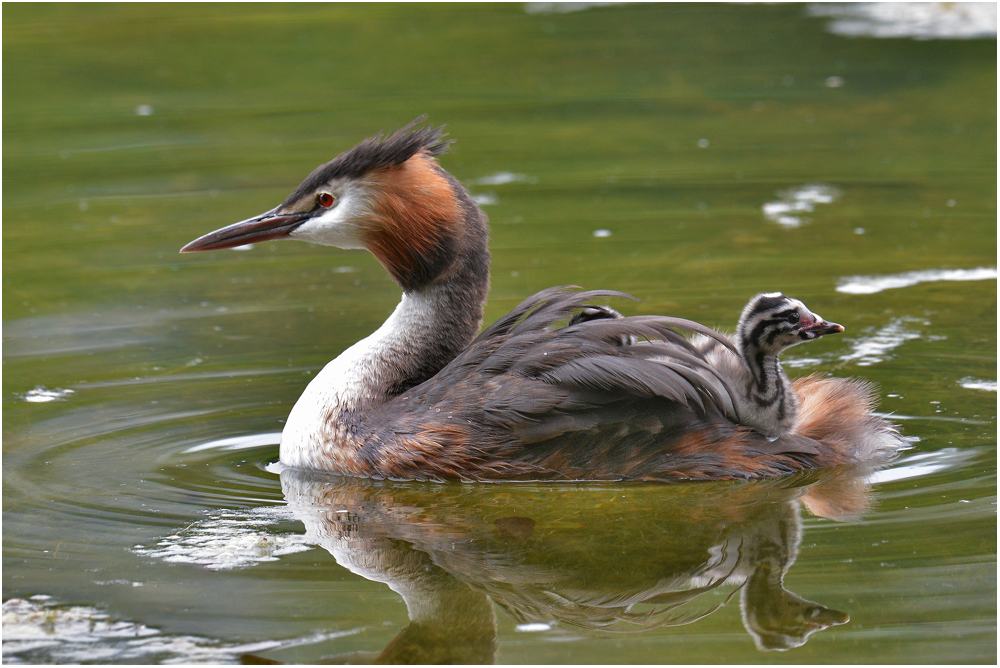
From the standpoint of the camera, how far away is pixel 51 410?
20.0 ft

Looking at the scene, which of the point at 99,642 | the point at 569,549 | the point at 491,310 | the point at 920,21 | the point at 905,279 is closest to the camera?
the point at 99,642

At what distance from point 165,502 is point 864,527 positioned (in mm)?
2618

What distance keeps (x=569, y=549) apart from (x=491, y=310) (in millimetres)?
2780

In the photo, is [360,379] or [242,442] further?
[242,442]

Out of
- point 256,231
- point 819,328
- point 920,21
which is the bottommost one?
point 819,328

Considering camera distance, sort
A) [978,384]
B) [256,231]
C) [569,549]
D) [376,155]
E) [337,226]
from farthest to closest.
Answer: [978,384] → [256,231] → [337,226] → [376,155] → [569,549]

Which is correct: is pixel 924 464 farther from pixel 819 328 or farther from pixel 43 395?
pixel 43 395

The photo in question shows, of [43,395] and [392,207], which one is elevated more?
[392,207]

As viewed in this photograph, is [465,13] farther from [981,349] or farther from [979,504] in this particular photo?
[979,504]

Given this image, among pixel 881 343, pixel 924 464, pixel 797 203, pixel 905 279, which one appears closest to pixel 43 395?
pixel 924 464

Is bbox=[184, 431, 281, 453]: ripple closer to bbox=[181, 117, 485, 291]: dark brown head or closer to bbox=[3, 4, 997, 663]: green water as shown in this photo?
bbox=[3, 4, 997, 663]: green water

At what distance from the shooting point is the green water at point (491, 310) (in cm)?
418

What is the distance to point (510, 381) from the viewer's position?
5.12m

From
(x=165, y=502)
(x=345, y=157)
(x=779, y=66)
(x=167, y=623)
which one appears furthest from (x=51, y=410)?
(x=779, y=66)
